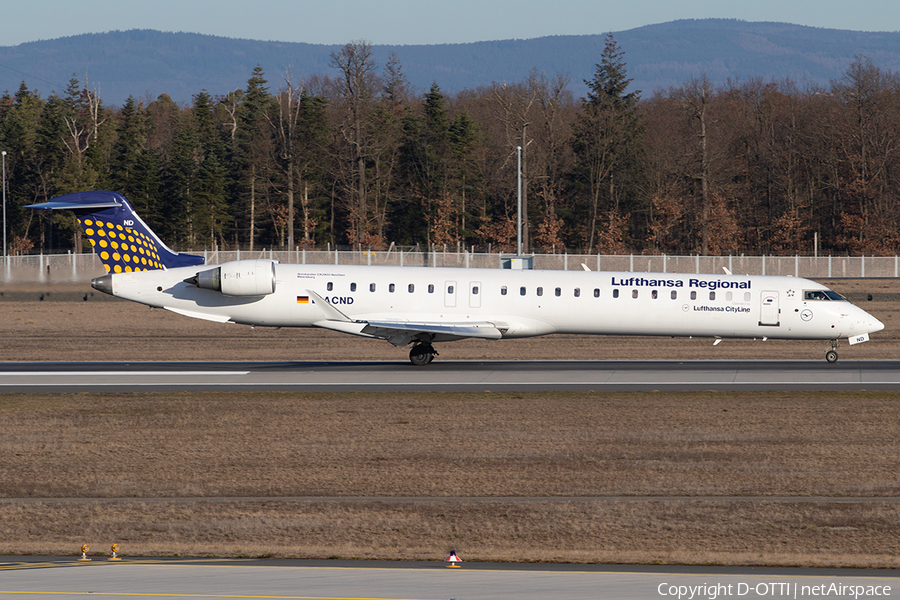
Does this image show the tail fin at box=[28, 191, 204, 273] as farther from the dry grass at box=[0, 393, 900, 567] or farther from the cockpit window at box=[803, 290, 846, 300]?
the cockpit window at box=[803, 290, 846, 300]

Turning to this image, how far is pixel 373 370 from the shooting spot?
29031 millimetres

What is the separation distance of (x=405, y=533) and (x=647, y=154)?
78.7 meters

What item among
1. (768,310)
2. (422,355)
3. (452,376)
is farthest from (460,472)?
(768,310)

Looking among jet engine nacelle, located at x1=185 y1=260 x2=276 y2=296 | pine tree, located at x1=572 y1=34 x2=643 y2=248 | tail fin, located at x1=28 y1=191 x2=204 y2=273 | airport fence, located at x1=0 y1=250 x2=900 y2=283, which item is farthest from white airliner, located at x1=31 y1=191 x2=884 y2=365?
pine tree, located at x1=572 y1=34 x2=643 y2=248

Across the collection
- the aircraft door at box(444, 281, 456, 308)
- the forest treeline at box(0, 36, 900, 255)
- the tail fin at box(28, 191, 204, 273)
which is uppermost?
the forest treeline at box(0, 36, 900, 255)

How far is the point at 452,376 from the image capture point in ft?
89.8

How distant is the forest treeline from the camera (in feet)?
266

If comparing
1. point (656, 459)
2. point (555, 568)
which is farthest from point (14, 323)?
point (555, 568)

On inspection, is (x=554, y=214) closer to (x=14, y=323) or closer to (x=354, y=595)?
(x=14, y=323)

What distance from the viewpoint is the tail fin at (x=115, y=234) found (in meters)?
29.9

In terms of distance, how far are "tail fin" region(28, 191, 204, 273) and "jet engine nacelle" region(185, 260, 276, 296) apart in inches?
85.5

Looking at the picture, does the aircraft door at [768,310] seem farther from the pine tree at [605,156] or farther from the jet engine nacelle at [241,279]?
the pine tree at [605,156]

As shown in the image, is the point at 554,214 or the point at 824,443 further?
the point at 554,214

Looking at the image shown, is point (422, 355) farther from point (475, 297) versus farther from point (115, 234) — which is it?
point (115, 234)
